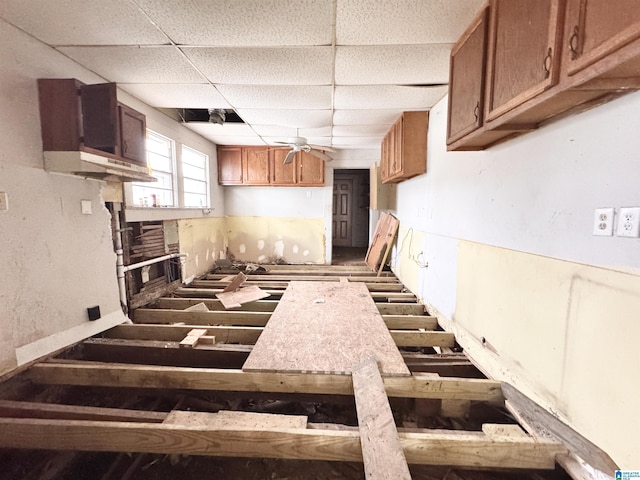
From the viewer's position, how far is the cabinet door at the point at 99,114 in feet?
6.18

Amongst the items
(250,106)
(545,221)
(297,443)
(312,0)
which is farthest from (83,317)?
(545,221)

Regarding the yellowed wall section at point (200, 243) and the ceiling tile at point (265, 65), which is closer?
the ceiling tile at point (265, 65)

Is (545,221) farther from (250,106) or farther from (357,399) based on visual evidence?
(250,106)

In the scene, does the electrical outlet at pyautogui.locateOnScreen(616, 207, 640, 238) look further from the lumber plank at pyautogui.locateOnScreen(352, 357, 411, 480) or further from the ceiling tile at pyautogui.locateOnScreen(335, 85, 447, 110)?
the ceiling tile at pyautogui.locateOnScreen(335, 85, 447, 110)

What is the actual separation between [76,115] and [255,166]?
3.40m

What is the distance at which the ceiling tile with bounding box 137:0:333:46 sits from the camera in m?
1.51

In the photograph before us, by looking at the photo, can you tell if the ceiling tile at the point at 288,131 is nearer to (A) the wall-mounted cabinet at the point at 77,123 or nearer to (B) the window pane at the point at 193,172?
(B) the window pane at the point at 193,172

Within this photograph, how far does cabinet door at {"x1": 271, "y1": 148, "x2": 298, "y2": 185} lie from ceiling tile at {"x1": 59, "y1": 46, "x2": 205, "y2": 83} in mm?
2760

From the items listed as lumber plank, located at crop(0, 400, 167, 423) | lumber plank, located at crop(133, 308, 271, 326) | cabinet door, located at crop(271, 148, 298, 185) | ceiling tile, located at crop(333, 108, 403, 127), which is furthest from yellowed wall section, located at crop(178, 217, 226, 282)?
ceiling tile, located at crop(333, 108, 403, 127)

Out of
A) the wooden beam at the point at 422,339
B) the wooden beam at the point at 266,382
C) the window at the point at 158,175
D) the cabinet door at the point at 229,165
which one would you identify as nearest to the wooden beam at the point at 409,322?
the wooden beam at the point at 422,339

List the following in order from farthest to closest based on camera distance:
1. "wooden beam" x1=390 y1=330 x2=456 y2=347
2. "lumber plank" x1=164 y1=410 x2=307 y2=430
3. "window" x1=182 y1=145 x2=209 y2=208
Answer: "window" x1=182 y1=145 x2=209 y2=208 < "wooden beam" x1=390 y1=330 x2=456 y2=347 < "lumber plank" x1=164 y1=410 x2=307 y2=430

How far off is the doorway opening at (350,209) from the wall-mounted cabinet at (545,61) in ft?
19.9

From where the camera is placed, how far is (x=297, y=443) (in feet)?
3.87

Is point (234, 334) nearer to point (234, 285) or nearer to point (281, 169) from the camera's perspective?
point (234, 285)
